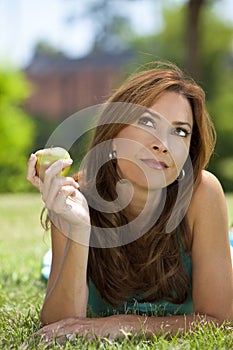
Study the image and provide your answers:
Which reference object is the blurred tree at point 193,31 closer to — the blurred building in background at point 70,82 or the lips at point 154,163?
the lips at point 154,163

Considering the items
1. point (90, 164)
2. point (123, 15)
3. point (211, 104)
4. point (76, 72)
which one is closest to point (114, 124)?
point (90, 164)

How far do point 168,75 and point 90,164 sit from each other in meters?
0.53

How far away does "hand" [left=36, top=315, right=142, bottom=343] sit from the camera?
2.80 metres

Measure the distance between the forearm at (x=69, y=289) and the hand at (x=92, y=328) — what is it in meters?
0.11

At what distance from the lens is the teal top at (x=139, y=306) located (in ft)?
10.9

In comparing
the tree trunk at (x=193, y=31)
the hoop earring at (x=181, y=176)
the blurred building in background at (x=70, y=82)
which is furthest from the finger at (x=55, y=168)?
the blurred building in background at (x=70, y=82)

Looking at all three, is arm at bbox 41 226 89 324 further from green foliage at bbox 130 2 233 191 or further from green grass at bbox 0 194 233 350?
green foliage at bbox 130 2 233 191

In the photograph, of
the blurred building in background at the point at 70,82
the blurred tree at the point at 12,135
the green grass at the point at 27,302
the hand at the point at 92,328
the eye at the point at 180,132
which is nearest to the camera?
the green grass at the point at 27,302

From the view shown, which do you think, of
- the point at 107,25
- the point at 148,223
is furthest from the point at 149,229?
the point at 107,25

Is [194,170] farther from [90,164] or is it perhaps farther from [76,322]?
[76,322]

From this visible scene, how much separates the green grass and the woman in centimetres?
13

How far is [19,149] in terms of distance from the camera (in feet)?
55.1

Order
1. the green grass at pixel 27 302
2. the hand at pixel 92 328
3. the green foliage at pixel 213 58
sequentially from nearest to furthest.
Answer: the green grass at pixel 27 302, the hand at pixel 92 328, the green foliage at pixel 213 58

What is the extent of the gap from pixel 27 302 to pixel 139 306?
97cm
